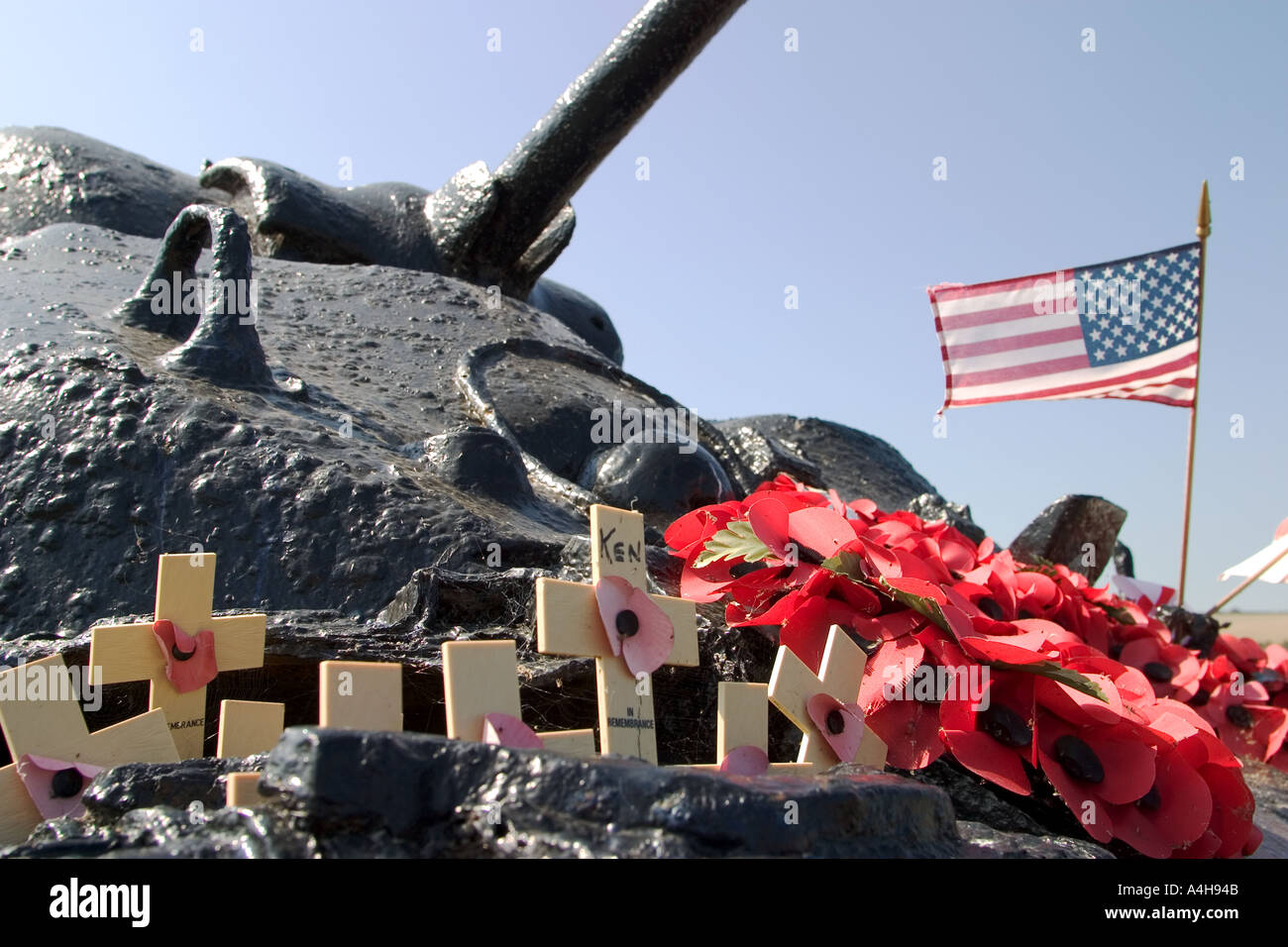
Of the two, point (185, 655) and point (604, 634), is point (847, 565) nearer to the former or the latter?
point (604, 634)

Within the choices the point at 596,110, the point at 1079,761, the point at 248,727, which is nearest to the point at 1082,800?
the point at 1079,761

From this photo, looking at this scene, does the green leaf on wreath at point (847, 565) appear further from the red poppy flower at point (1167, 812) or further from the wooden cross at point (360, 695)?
the wooden cross at point (360, 695)

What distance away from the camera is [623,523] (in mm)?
1778

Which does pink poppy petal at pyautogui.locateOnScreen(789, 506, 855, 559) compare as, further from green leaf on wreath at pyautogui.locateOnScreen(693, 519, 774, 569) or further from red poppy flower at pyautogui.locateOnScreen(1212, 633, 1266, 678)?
red poppy flower at pyautogui.locateOnScreen(1212, 633, 1266, 678)

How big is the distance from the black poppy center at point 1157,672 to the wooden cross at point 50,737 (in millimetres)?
3282

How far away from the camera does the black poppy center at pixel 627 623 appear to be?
1703mm

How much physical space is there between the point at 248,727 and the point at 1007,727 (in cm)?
124

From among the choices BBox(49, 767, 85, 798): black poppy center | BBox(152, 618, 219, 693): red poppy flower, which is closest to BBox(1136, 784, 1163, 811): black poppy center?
BBox(152, 618, 219, 693): red poppy flower

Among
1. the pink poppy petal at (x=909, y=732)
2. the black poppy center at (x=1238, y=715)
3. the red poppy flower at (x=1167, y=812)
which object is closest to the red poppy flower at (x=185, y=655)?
the pink poppy petal at (x=909, y=732)

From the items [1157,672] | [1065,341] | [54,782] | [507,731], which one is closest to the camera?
[507,731]

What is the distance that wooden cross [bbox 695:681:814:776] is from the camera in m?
1.69

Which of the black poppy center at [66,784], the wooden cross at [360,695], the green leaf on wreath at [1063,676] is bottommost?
the black poppy center at [66,784]

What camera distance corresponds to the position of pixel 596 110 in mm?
5254
